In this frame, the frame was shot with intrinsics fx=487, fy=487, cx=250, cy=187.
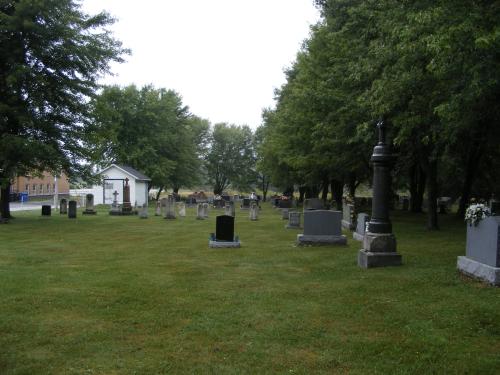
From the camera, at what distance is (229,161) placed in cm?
8312

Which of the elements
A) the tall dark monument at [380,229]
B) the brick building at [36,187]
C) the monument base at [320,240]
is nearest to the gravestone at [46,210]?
the monument base at [320,240]

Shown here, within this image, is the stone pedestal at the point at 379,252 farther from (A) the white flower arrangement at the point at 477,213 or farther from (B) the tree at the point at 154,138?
(B) the tree at the point at 154,138

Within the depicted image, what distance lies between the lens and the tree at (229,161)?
83.0 metres

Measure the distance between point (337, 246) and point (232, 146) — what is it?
69327mm

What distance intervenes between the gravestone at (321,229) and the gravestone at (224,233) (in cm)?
211

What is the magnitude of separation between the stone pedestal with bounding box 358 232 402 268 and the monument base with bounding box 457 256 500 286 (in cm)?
148

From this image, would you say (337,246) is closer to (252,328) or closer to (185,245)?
(185,245)

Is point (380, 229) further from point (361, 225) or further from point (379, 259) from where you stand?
point (361, 225)

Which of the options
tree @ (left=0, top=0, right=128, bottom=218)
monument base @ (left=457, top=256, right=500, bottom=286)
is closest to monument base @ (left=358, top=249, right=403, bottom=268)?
monument base @ (left=457, top=256, right=500, bottom=286)

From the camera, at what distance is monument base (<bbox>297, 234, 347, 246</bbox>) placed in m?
15.0

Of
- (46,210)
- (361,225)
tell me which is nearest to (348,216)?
(361,225)

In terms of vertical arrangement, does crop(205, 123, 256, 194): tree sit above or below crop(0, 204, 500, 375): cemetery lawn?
above

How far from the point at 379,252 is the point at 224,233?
17.8 feet

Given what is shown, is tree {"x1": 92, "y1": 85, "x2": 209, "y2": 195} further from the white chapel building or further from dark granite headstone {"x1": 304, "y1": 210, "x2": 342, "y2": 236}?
dark granite headstone {"x1": 304, "y1": 210, "x2": 342, "y2": 236}
